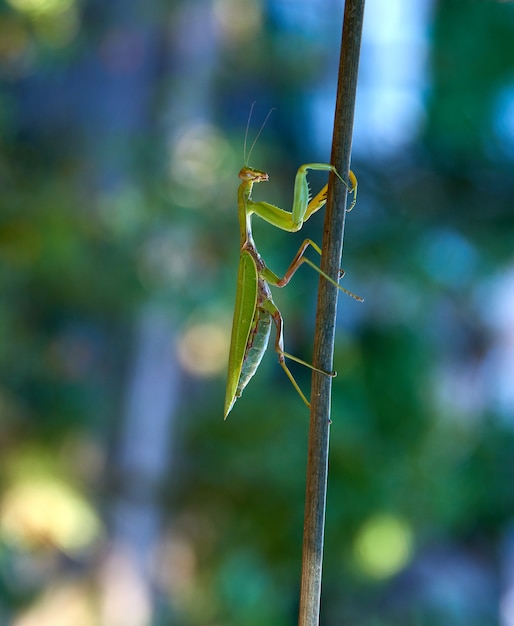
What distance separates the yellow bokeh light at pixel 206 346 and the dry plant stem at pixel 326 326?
98 centimetres

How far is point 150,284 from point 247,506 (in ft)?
1.44

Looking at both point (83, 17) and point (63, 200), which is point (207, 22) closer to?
point (83, 17)

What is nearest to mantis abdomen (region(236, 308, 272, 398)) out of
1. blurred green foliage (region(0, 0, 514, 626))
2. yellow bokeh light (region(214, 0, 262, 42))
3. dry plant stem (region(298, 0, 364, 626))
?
Result: dry plant stem (region(298, 0, 364, 626))

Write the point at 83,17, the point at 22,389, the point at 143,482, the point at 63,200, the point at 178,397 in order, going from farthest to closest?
the point at 178,397 < the point at 143,482 < the point at 83,17 < the point at 22,389 < the point at 63,200

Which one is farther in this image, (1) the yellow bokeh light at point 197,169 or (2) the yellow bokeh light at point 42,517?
(1) the yellow bokeh light at point 197,169

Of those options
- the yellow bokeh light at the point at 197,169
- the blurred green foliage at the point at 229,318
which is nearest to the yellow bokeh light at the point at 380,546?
the blurred green foliage at the point at 229,318

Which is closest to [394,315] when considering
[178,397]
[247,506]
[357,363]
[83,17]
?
[357,363]

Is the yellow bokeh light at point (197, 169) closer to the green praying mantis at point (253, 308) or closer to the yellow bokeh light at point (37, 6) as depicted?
the yellow bokeh light at point (37, 6)

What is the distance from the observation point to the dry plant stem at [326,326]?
0.17m

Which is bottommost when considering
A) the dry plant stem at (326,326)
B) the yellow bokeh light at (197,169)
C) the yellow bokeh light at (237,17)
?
the dry plant stem at (326,326)

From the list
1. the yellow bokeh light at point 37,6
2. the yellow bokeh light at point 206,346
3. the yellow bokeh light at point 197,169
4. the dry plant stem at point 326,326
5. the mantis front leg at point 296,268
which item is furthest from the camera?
the yellow bokeh light at point 206,346

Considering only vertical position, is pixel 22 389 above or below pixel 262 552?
above

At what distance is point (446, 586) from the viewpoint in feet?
4.57

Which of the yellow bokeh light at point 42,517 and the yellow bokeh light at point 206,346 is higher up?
the yellow bokeh light at point 206,346
